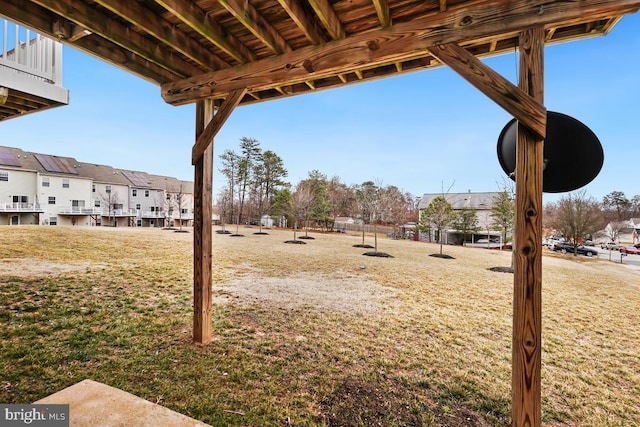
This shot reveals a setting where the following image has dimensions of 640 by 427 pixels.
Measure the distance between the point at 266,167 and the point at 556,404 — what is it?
27.2 meters

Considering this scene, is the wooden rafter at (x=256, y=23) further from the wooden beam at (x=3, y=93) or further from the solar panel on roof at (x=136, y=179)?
the solar panel on roof at (x=136, y=179)

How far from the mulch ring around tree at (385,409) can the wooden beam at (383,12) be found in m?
2.74

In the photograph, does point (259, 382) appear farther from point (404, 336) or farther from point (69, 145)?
point (69, 145)

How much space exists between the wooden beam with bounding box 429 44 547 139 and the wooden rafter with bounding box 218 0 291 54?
1218mm

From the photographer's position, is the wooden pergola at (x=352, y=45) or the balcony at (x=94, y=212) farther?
the balcony at (x=94, y=212)

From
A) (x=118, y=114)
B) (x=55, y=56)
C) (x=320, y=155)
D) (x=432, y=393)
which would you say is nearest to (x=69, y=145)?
(x=118, y=114)

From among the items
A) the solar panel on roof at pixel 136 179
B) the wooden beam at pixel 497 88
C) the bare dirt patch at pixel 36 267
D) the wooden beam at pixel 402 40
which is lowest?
the bare dirt patch at pixel 36 267

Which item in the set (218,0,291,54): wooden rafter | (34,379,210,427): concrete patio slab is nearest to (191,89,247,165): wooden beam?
(218,0,291,54): wooden rafter

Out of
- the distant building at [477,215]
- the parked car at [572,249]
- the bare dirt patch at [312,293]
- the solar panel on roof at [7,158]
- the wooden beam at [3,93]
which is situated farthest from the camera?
the distant building at [477,215]

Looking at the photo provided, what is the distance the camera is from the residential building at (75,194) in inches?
758

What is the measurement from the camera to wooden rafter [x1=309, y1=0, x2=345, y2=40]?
168cm

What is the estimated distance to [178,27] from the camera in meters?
2.15

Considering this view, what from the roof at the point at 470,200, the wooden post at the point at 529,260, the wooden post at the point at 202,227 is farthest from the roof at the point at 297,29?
the roof at the point at 470,200

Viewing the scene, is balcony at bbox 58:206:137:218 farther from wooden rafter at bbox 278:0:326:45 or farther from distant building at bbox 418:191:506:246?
wooden rafter at bbox 278:0:326:45
